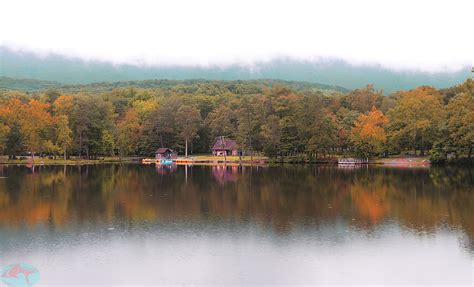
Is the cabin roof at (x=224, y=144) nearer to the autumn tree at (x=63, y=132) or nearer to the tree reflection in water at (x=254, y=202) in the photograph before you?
the autumn tree at (x=63, y=132)

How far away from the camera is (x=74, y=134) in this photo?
3428 inches

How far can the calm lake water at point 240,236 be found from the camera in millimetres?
15609

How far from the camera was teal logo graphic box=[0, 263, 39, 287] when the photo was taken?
14639mm

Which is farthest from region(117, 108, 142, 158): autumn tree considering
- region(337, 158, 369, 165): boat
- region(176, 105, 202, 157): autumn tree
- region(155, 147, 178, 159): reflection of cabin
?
region(337, 158, 369, 165): boat

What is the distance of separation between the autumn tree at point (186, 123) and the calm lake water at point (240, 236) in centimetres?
6354

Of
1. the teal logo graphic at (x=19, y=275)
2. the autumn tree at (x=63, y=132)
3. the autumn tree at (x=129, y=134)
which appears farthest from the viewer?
the autumn tree at (x=129, y=134)

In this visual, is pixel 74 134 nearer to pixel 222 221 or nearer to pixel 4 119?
pixel 4 119

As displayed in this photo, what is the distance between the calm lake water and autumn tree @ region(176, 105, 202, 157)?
6354cm

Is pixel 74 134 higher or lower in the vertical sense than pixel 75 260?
higher

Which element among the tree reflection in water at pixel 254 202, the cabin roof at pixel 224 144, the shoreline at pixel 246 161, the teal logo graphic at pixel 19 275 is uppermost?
the cabin roof at pixel 224 144

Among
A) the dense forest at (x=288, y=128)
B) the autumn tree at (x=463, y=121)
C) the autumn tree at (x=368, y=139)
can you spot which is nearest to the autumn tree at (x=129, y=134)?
the dense forest at (x=288, y=128)

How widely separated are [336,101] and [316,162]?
30.1m

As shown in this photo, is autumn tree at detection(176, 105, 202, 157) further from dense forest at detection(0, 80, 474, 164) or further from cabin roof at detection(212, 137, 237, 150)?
cabin roof at detection(212, 137, 237, 150)

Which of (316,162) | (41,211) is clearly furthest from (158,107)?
(41,211)
